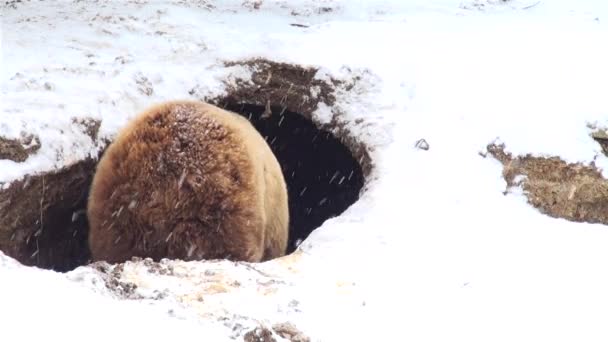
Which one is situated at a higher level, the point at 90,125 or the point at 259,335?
the point at 90,125

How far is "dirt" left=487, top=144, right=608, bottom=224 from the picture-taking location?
19.3 ft

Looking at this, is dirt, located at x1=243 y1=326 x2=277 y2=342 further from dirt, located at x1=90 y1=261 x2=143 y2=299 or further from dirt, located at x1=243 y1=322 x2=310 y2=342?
dirt, located at x1=90 y1=261 x2=143 y2=299

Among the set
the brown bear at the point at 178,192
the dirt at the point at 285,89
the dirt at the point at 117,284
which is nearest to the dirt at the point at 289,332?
the dirt at the point at 117,284

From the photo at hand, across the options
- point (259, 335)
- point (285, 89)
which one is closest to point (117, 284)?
point (259, 335)

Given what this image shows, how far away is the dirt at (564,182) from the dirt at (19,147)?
329cm

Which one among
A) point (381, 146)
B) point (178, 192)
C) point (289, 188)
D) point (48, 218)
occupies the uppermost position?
point (178, 192)

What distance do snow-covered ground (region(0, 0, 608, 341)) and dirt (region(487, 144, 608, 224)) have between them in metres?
0.10

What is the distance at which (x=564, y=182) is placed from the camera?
5.97 m

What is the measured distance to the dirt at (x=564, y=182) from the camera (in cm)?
588

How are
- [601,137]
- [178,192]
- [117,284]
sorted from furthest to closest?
[601,137], [178,192], [117,284]

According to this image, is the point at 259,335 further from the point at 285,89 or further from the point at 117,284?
the point at 285,89

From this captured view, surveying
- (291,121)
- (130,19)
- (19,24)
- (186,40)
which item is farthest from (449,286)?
(19,24)

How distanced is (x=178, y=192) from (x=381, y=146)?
219cm

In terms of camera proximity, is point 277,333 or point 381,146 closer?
point 277,333
